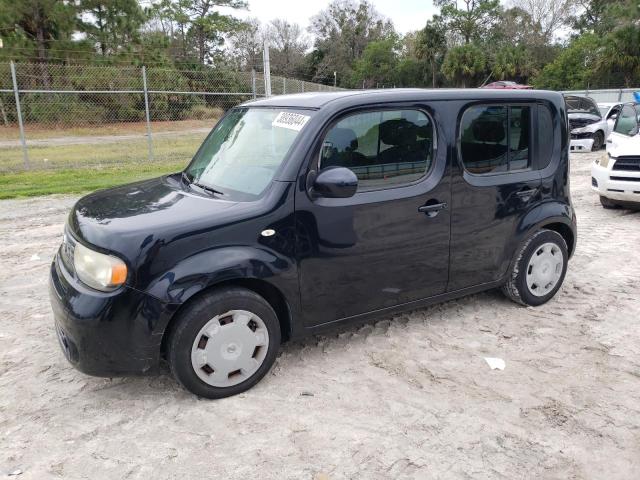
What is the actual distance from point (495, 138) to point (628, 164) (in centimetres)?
493

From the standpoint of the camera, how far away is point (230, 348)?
323 cm

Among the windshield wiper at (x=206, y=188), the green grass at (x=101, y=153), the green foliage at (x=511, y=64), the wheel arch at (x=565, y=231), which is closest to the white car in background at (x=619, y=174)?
the wheel arch at (x=565, y=231)

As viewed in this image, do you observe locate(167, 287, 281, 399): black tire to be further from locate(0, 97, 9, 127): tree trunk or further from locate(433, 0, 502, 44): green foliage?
locate(433, 0, 502, 44): green foliage

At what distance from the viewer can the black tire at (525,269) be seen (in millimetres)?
4477

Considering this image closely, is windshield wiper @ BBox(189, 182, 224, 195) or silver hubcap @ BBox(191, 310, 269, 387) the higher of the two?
windshield wiper @ BBox(189, 182, 224, 195)

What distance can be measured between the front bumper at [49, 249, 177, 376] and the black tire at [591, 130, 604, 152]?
56.3ft

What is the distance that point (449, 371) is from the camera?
3.63m

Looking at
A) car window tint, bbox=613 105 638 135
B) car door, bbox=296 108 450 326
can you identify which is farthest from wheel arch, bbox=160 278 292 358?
car window tint, bbox=613 105 638 135

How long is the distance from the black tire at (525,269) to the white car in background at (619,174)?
4.12 meters

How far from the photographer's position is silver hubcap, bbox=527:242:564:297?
15.0 feet

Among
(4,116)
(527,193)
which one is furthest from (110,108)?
(527,193)

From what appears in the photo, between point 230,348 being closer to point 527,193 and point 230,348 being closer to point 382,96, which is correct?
point 382,96

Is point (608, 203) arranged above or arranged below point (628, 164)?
below

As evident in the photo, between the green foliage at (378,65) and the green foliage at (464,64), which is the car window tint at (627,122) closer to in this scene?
the green foliage at (464,64)
